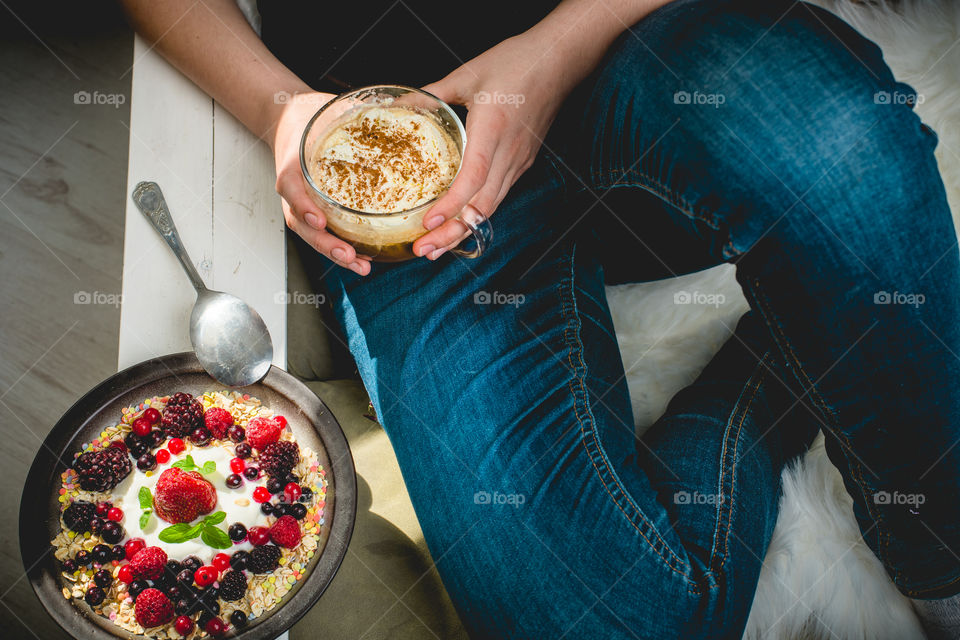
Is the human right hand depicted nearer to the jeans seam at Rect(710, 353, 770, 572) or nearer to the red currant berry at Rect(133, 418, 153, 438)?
the red currant berry at Rect(133, 418, 153, 438)

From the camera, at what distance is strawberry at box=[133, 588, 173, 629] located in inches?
25.7

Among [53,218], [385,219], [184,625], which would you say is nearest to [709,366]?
[385,219]

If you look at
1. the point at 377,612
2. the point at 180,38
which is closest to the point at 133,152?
the point at 180,38

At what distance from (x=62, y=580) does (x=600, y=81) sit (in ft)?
2.82

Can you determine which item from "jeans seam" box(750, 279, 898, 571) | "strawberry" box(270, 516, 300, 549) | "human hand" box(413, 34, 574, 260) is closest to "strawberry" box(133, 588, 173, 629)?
"strawberry" box(270, 516, 300, 549)

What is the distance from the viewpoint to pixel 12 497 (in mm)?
1132

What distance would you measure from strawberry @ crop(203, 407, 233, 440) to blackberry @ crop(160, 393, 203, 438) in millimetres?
12

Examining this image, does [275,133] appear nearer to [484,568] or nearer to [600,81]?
[600,81]

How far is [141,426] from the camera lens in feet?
2.31

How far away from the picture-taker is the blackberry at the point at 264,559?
674 millimetres

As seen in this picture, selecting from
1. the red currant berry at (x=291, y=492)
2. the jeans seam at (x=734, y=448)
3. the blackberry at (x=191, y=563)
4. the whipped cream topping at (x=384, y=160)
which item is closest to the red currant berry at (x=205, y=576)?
the blackberry at (x=191, y=563)

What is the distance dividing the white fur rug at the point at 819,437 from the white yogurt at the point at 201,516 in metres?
0.60

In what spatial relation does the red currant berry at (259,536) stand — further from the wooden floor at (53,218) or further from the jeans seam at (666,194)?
the wooden floor at (53,218)

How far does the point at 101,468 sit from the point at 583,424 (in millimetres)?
590
